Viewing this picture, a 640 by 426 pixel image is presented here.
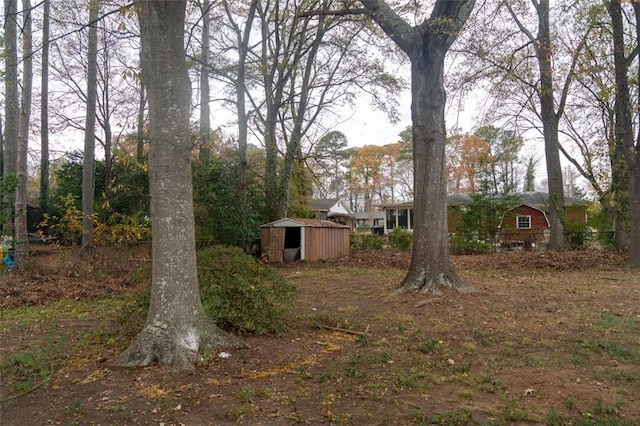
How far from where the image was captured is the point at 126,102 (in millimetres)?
21297

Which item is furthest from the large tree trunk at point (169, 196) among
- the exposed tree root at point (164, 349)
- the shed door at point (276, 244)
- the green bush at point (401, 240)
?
the green bush at point (401, 240)

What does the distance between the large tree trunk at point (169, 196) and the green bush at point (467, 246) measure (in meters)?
14.0

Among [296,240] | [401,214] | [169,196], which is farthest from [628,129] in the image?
[401,214]

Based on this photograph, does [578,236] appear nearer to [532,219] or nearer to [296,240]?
[296,240]

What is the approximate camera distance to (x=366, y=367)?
3678mm

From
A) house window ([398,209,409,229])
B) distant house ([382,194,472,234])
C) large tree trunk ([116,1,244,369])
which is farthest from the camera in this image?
house window ([398,209,409,229])

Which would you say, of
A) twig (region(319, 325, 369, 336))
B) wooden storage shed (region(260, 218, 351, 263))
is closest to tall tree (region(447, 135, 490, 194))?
wooden storage shed (region(260, 218, 351, 263))

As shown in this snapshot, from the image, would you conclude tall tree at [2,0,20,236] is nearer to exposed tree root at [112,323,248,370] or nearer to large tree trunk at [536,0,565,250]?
exposed tree root at [112,323,248,370]

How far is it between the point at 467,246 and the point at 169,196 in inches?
573

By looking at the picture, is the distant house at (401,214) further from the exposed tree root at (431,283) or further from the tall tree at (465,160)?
the exposed tree root at (431,283)

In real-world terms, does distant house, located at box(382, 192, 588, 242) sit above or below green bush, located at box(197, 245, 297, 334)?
above

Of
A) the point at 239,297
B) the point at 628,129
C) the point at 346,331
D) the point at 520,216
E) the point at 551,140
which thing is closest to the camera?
the point at 239,297

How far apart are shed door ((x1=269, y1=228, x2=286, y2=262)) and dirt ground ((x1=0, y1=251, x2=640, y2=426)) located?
290 inches

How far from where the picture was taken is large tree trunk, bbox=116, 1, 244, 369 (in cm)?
369
